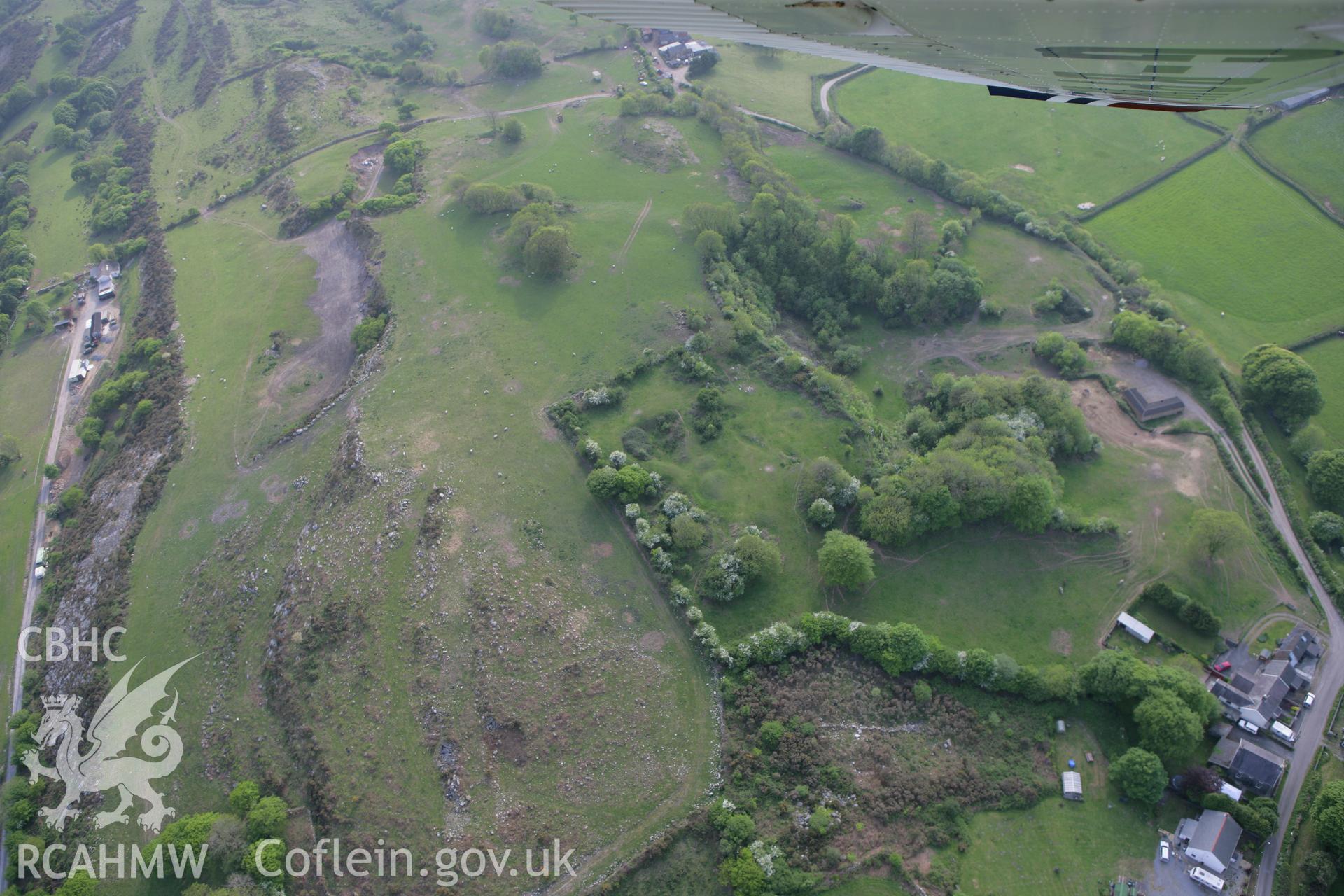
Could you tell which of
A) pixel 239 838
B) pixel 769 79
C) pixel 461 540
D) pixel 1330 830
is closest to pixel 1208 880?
pixel 1330 830

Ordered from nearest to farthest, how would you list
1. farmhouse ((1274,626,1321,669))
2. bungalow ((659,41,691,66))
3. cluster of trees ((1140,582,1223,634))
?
farmhouse ((1274,626,1321,669)) → cluster of trees ((1140,582,1223,634)) → bungalow ((659,41,691,66))

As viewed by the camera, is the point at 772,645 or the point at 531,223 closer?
the point at 772,645

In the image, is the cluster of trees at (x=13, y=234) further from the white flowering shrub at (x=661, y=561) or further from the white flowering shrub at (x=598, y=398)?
the white flowering shrub at (x=661, y=561)

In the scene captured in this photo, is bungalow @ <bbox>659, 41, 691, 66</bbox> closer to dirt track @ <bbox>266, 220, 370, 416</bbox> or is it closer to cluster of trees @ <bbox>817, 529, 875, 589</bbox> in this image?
dirt track @ <bbox>266, 220, 370, 416</bbox>

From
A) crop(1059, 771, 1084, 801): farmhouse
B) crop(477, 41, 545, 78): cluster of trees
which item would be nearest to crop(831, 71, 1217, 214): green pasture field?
crop(477, 41, 545, 78): cluster of trees

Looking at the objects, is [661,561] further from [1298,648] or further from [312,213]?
[312,213]

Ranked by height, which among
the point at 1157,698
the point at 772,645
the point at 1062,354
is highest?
the point at 1062,354

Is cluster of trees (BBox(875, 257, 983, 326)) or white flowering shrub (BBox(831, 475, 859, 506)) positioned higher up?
cluster of trees (BBox(875, 257, 983, 326))
